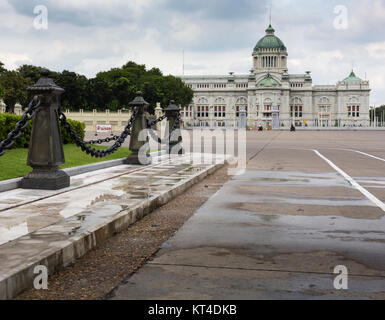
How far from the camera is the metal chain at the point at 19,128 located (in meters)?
7.53

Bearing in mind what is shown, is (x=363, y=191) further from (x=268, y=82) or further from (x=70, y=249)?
(x=268, y=82)

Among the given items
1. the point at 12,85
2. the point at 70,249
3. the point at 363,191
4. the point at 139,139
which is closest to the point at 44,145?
the point at 70,249

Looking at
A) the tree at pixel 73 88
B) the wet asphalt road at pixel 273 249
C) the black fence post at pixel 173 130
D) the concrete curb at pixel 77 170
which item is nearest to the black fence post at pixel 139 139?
the concrete curb at pixel 77 170

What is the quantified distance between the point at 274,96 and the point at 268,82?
5.06m

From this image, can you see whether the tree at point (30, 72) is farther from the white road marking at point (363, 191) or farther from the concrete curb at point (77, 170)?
the white road marking at point (363, 191)

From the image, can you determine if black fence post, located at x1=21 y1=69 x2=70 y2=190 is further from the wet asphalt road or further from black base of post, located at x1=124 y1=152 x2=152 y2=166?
black base of post, located at x1=124 y1=152 x2=152 y2=166

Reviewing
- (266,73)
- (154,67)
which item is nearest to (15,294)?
(154,67)

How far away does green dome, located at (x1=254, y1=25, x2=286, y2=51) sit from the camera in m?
166

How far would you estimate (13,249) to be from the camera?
445 centimetres

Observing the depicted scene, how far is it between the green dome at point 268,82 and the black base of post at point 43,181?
149m

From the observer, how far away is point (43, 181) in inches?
325

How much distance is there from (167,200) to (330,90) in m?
160

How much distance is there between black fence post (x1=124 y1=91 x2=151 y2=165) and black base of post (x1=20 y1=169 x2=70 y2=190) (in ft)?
16.1

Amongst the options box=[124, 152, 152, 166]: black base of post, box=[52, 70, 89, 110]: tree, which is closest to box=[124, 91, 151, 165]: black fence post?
box=[124, 152, 152, 166]: black base of post
